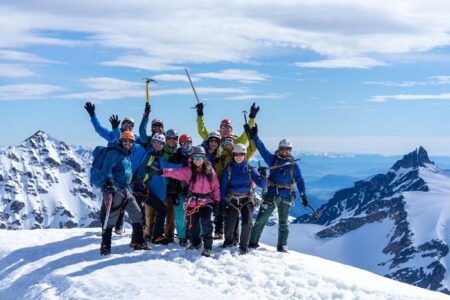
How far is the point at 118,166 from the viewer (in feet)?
51.5

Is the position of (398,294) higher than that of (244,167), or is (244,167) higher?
(244,167)

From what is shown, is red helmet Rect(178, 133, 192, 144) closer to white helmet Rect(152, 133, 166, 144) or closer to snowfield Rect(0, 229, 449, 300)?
white helmet Rect(152, 133, 166, 144)

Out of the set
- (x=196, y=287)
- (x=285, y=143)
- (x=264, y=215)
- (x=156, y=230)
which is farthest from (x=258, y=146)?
(x=196, y=287)

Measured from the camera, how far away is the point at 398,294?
13133 millimetres

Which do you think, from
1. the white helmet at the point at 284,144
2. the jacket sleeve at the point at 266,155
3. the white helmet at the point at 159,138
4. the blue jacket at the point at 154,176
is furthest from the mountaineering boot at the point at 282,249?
the white helmet at the point at 159,138

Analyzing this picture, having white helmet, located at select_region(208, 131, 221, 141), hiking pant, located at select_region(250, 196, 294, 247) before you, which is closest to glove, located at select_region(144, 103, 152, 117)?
white helmet, located at select_region(208, 131, 221, 141)

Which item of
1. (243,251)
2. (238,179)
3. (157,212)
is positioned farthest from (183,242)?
(238,179)

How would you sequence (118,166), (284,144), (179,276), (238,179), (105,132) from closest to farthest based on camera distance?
(179,276), (118,166), (238,179), (284,144), (105,132)

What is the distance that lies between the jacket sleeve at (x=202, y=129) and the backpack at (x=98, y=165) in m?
3.94

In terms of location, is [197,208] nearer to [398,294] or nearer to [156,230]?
[156,230]

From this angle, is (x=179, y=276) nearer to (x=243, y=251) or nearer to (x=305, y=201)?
(x=243, y=251)

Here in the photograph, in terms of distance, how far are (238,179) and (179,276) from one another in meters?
3.63

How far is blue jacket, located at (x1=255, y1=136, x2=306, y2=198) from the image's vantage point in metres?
16.8

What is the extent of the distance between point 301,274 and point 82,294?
5533 mm
